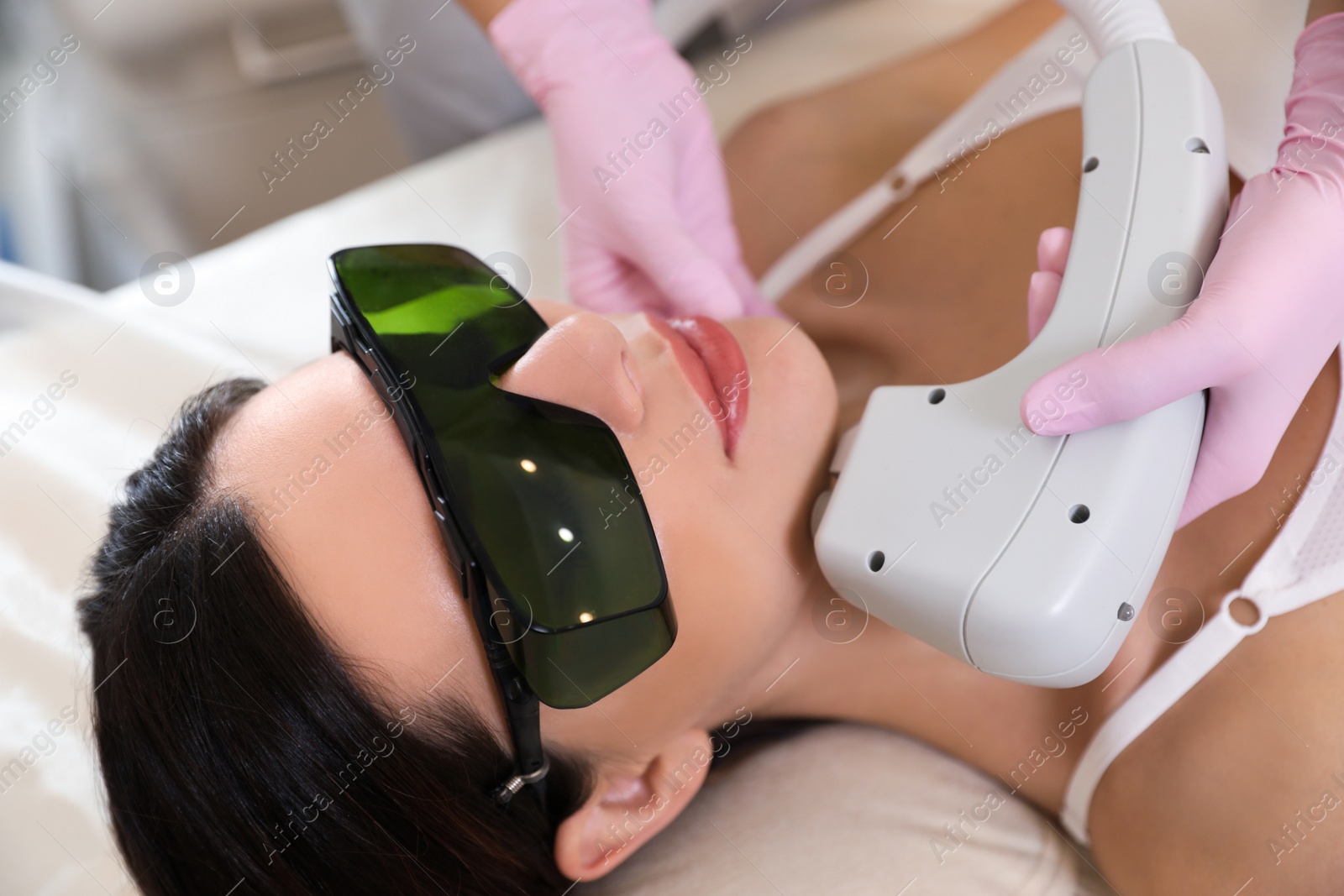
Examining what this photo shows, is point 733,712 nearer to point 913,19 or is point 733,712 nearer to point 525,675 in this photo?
point 525,675

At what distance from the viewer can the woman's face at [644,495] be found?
0.61m

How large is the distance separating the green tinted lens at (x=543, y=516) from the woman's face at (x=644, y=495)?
27 millimetres

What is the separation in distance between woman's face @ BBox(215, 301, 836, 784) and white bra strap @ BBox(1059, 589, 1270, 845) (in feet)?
0.91

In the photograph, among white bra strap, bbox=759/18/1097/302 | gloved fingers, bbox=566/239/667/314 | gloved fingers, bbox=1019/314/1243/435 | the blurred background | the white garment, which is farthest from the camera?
the blurred background

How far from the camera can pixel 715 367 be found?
0.75 metres

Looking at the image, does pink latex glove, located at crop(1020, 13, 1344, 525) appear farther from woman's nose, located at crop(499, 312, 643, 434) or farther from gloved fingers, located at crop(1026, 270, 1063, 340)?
woman's nose, located at crop(499, 312, 643, 434)

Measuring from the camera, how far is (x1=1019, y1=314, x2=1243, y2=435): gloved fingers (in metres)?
0.56

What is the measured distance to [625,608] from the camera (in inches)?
24.4

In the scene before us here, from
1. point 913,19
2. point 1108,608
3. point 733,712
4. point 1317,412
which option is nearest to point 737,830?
point 733,712

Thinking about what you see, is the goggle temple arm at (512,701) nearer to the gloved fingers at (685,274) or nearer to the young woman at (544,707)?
the young woman at (544,707)

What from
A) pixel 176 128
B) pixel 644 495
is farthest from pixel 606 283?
pixel 176 128

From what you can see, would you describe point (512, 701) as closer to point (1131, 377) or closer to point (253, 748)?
point (253, 748)

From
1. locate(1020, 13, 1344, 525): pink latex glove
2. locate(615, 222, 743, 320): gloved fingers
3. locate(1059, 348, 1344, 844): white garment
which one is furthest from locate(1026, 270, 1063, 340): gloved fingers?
locate(615, 222, 743, 320): gloved fingers

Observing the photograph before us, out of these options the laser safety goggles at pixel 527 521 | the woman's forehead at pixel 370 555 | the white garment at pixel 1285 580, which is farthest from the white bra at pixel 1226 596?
the woman's forehead at pixel 370 555
